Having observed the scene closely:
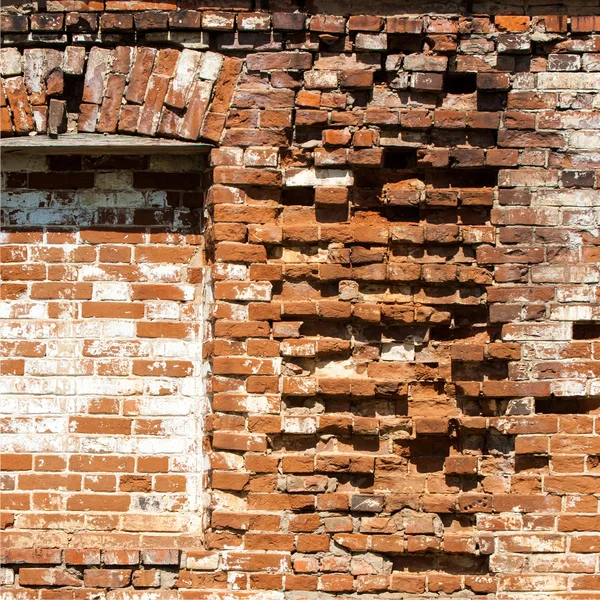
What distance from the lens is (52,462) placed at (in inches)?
140

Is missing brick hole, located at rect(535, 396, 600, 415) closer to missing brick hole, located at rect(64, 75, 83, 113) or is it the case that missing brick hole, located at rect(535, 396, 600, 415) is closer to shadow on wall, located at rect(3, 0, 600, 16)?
shadow on wall, located at rect(3, 0, 600, 16)

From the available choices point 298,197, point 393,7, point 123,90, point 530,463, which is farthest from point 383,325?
point 123,90

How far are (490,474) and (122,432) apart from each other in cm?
163

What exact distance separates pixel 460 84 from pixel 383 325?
45.0 inches

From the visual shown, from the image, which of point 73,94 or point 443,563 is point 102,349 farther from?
point 443,563

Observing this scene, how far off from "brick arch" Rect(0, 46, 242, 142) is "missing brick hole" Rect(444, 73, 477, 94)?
941 millimetres

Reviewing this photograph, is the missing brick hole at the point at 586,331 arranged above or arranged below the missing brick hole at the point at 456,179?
below

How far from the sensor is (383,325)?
11.4 ft

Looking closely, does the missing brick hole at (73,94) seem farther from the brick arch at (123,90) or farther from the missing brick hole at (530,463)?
the missing brick hole at (530,463)

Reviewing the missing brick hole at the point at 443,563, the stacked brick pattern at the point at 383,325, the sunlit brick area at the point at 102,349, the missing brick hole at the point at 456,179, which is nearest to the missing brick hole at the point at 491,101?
the stacked brick pattern at the point at 383,325

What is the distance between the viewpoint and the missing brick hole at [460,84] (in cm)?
355

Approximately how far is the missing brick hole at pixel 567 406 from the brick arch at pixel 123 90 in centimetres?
184

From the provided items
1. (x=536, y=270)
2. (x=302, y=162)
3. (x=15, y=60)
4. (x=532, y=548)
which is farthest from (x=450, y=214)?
(x=15, y=60)

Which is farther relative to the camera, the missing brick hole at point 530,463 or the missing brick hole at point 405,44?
the missing brick hole at point 405,44
